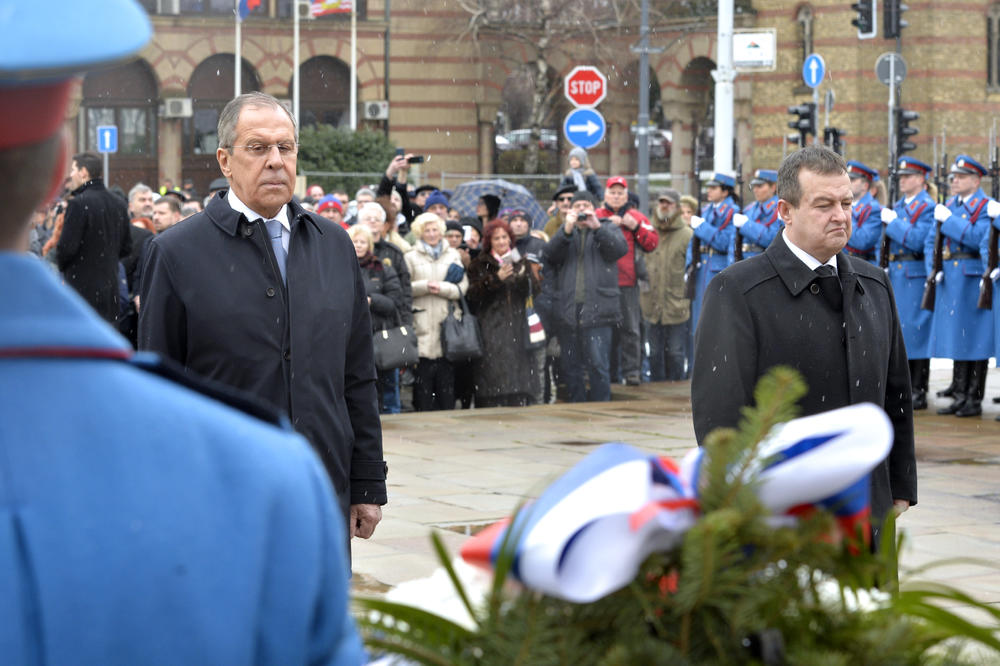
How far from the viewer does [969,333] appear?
44.7 ft

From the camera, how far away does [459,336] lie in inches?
484

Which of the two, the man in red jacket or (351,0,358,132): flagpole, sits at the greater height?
(351,0,358,132): flagpole

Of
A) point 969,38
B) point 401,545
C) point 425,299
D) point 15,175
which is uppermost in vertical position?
point 969,38

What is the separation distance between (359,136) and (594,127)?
14.4 meters

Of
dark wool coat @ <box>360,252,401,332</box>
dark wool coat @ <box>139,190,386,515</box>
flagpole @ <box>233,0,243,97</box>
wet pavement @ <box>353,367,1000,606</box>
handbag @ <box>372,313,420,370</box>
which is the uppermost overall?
flagpole @ <box>233,0,243,97</box>

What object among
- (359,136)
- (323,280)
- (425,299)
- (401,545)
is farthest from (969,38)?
(323,280)

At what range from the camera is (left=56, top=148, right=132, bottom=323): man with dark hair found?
37.1 ft

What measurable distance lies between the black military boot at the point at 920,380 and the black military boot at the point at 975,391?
0.50 meters

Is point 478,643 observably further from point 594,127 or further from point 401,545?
point 594,127

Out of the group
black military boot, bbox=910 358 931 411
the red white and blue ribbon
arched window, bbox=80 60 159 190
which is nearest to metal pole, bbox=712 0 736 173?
black military boot, bbox=910 358 931 411

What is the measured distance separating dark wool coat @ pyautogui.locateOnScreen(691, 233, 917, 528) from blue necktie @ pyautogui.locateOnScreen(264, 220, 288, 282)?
120 cm

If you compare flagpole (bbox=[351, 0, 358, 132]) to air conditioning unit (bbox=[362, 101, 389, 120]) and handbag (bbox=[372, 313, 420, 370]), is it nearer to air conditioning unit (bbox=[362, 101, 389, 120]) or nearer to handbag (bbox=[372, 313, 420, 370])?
air conditioning unit (bbox=[362, 101, 389, 120])

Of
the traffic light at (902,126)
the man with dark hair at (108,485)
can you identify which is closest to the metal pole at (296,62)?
the traffic light at (902,126)

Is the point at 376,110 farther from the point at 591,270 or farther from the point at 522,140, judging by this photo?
the point at 591,270
